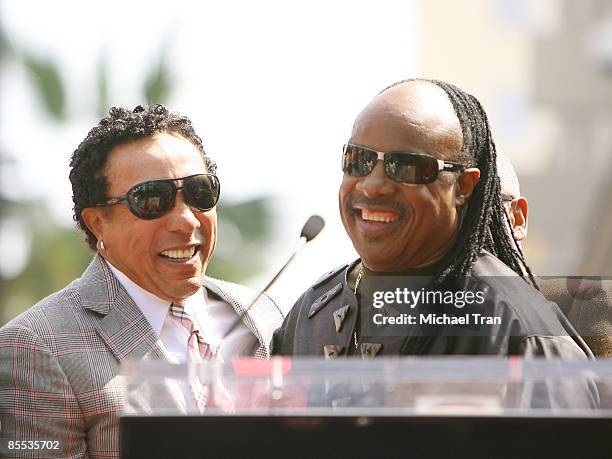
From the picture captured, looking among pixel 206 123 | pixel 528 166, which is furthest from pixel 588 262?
pixel 206 123

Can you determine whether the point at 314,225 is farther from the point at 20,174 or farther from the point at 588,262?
the point at 20,174

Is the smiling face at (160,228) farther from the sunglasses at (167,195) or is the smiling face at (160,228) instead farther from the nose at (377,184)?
the nose at (377,184)

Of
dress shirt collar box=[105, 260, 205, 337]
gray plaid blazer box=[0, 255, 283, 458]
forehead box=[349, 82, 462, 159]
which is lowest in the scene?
gray plaid blazer box=[0, 255, 283, 458]

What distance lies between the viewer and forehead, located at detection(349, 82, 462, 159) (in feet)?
7.25

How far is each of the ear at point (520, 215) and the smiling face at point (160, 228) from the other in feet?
2.32

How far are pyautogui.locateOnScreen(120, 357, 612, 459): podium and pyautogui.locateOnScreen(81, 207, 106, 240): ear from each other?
113 centimetres

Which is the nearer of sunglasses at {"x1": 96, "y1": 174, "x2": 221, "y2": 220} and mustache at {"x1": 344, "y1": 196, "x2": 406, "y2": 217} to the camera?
mustache at {"x1": 344, "y1": 196, "x2": 406, "y2": 217}

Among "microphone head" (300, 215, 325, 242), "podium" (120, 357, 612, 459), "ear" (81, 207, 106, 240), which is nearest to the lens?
"podium" (120, 357, 612, 459)

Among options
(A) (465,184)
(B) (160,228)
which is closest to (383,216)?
(A) (465,184)

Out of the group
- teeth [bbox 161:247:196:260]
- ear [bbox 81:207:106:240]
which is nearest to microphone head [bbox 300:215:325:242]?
teeth [bbox 161:247:196:260]

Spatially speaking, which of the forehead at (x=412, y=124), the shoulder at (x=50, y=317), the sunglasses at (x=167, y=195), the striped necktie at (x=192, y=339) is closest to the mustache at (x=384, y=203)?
the forehead at (x=412, y=124)

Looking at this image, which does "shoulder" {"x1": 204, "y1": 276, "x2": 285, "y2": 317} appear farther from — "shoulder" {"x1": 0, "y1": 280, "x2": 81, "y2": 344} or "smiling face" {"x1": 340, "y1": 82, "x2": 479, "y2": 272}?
"smiling face" {"x1": 340, "y1": 82, "x2": 479, "y2": 272}

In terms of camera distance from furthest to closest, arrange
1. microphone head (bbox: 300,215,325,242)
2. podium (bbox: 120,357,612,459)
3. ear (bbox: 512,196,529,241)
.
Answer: microphone head (bbox: 300,215,325,242), ear (bbox: 512,196,529,241), podium (bbox: 120,357,612,459)

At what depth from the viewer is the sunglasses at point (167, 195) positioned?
255 centimetres
